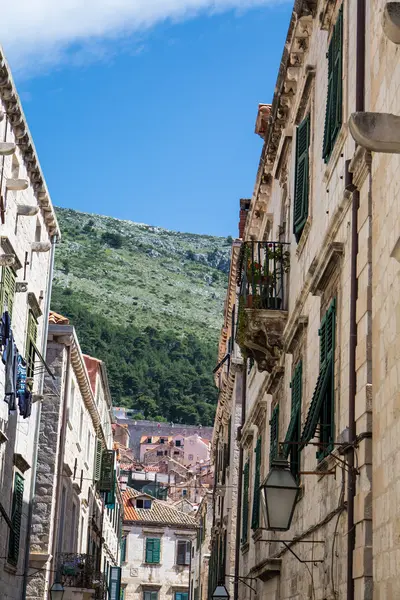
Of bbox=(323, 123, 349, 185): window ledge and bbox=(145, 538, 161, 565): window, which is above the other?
bbox=(323, 123, 349, 185): window ledge

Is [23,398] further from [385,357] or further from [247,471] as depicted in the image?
[385,357]

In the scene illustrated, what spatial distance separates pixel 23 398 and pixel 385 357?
13.8m

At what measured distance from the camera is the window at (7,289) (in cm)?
2008

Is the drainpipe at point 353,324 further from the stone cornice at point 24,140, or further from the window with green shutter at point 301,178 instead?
the stone cornice at point 24,140

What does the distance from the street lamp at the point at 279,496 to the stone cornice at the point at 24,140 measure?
36.2 ft

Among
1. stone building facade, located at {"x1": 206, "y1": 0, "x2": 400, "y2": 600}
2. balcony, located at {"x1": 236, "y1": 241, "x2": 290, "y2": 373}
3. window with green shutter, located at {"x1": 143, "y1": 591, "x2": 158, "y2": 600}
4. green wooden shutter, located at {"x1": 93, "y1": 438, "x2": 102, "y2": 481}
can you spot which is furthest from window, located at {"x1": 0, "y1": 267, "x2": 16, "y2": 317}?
window with green shutter, located at {"x1": 143, "y1": 591, "x2": 158, "y2": 600}

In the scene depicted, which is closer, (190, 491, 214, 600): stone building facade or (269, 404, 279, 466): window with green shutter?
(269, 404, 279, 466): window with green shutter

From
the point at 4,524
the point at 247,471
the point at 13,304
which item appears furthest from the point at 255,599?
the point at 13,304

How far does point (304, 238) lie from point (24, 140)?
30.7 ft

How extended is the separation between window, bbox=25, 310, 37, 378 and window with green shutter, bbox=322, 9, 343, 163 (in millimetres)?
12771

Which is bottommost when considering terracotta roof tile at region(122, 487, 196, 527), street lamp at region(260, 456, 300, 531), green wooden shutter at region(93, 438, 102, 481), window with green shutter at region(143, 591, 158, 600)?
street lamp at region(260, 456, 300, 531)

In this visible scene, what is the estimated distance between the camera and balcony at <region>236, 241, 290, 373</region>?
1645 cm

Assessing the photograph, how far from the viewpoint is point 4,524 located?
71.5ft

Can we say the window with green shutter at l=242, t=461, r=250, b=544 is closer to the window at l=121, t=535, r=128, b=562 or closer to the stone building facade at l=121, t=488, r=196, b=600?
the stone building facade at l=121, t=488, r=196, b=600
